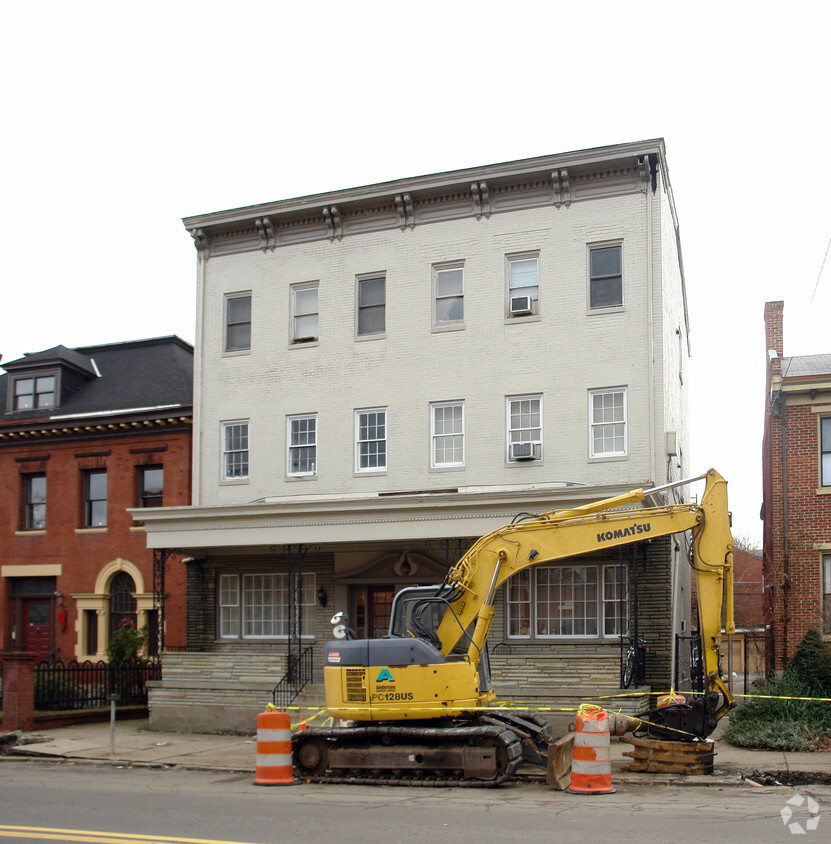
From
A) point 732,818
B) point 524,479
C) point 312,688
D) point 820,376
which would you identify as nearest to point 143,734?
point 312,688

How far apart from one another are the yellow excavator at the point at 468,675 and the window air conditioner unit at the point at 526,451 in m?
7.34

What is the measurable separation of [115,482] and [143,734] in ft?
30.6

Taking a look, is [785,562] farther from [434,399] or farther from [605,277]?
A: [434,399]

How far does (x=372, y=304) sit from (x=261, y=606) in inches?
314

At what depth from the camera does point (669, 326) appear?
24875 mm

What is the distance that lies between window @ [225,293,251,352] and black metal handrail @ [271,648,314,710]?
8003 millimetres

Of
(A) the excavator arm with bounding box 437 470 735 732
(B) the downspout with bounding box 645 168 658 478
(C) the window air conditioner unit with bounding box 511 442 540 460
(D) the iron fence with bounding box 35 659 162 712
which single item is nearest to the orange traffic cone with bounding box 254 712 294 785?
(A) the excavator arm with bounding box 437 470 735 732

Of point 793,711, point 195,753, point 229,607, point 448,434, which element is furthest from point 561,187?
point 195,753

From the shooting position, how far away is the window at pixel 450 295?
24.4 metres

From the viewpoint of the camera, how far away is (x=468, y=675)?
14.6 metres

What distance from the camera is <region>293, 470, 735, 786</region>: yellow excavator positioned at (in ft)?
46.5

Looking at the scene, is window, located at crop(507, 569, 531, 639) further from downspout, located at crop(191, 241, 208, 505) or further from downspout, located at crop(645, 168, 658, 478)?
downspout, located at crop(191, 241, 208, 505)

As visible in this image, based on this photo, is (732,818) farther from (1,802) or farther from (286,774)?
(1,802)

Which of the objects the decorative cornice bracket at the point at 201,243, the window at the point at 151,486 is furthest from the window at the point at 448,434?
the window at the point at 151,486
